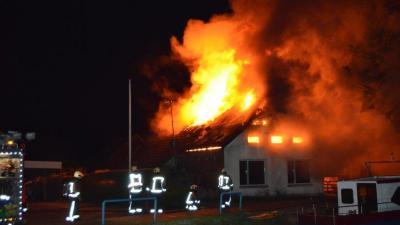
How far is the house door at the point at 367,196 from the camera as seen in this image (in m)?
14.8

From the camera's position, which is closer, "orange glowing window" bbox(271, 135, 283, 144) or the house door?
the house door

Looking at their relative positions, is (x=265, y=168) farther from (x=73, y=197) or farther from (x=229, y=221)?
(x=73, y=197)

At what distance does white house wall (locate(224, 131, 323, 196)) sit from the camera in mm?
26109

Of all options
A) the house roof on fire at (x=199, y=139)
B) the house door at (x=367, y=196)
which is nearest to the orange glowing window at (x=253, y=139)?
the house roof on fire at (x=199, y=139)

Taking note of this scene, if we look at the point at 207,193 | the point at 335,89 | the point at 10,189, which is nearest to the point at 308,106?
the point at 335,89

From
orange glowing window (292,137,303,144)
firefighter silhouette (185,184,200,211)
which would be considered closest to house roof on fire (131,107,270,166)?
orange glowing window (292,137,303,144)

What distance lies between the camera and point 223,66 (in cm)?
3291

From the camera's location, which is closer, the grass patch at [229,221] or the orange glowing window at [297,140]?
the grass patch at [229,221]

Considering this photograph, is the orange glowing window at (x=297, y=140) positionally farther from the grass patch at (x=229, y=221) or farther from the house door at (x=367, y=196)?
the house door at (x=367, y=196)

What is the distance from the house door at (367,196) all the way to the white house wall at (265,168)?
1131 centimetres

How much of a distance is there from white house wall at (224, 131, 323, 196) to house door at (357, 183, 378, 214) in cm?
1131

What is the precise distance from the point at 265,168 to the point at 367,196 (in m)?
11.8

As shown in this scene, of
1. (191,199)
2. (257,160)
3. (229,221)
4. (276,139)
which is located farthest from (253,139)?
(229,221)

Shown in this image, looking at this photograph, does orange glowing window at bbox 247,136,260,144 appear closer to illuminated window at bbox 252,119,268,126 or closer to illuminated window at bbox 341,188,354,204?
illuminated window at bbox 252,119,268,126
